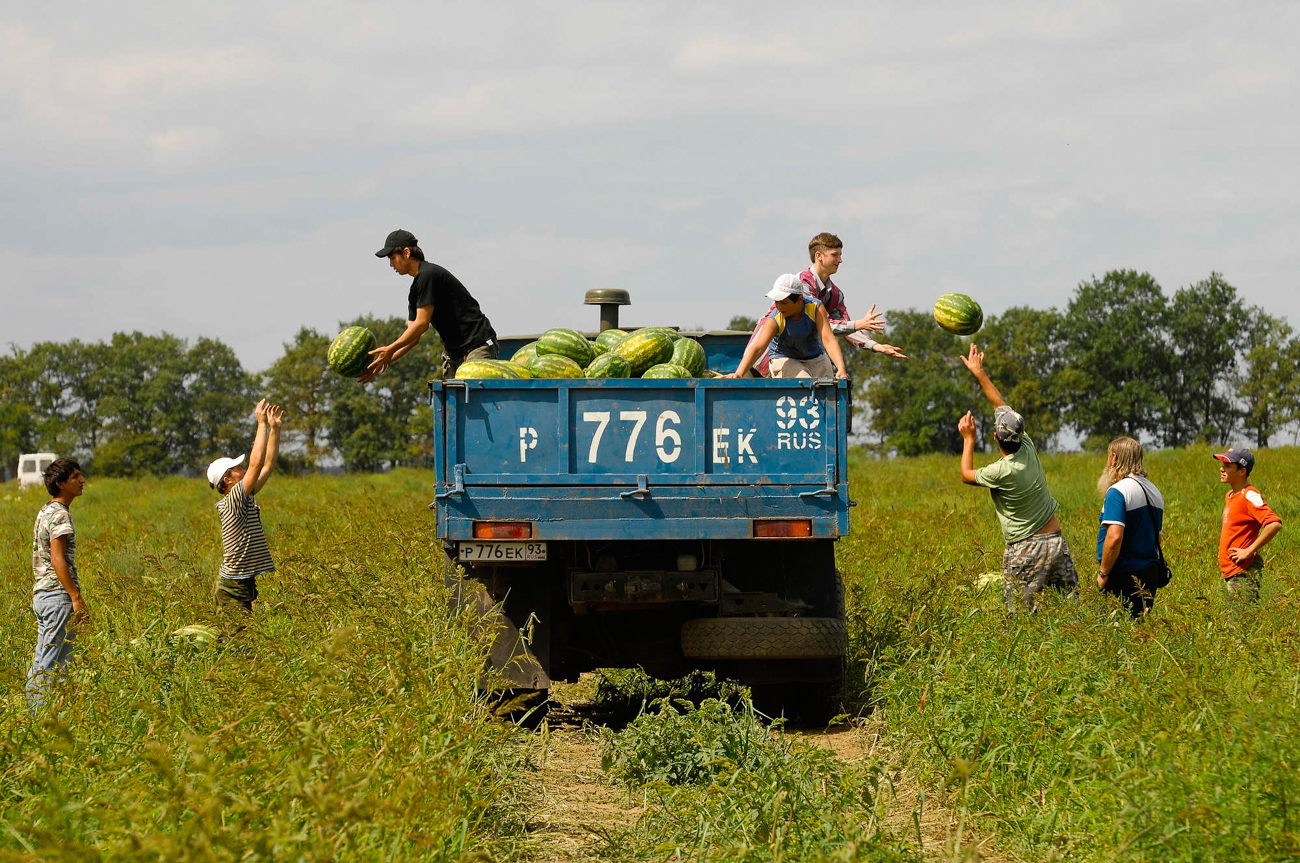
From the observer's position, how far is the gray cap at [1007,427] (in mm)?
8156

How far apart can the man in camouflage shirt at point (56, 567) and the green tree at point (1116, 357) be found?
8135 cm

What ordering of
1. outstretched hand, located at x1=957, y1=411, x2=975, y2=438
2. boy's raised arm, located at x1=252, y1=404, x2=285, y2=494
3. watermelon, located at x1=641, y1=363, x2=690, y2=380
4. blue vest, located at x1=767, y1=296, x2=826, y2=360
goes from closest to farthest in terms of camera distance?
watermelon, located at x1=641, y1=363, x2=690, y2=380 < outstretched hand, located at x1=957, y1=411, x2=975, y2=438 < blue vest, located at x1=767, y1=296, x2=826, y2=360 < boy's raised arm, located at x1=252, y1=404, x2=285, y2=494

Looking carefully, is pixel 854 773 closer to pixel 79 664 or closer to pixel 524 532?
pixel 524 532

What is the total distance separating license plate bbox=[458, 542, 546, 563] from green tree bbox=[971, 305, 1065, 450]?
80.0 m

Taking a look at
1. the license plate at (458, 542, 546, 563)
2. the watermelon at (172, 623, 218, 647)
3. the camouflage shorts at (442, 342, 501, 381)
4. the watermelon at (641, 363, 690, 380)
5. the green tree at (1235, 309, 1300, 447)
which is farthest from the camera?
the green tree at (1235, 309, 1300, 447)

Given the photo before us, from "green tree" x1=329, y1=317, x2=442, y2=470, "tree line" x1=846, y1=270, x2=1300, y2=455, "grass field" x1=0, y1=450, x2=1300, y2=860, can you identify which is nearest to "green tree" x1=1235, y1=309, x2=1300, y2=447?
"tree line" x1=846, y1=270, x2=1300, y2=455

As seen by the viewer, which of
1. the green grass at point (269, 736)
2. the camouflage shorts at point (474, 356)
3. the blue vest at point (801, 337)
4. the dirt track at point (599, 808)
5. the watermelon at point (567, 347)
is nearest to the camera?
the green grass at point (269, 736)

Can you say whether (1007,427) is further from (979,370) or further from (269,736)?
(269,736)

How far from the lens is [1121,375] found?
8788cm

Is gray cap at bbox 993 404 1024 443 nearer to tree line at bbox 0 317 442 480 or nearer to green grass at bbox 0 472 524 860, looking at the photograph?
green grass at bbox 0 472 524 860

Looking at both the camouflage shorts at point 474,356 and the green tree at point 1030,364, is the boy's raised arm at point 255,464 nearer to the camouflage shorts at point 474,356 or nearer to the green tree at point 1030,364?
the camouflage shorts at point 474,356

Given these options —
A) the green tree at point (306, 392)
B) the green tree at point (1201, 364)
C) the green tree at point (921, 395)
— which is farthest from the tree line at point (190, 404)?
the green tree at point (1201, 364)

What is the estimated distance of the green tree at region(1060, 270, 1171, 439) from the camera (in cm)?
8456

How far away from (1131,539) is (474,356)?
4.57 metres
